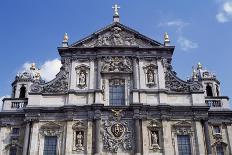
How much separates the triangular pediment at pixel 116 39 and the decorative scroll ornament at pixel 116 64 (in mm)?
1110

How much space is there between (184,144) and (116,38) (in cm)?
939

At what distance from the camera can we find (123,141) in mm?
25094

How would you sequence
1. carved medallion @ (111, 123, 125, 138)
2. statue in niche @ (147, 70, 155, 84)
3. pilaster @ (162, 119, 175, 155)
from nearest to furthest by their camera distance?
pilaster @ (162, 119, 175, 155) < carved medallion @ (111, 123, 125, 138) < statue in niche @ (147, 70, 155, 84)

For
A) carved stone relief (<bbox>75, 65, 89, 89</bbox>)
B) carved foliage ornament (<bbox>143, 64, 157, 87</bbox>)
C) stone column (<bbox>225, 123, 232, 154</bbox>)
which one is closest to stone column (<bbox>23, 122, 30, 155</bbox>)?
carved stone relief (<bbox>75, 65, 89, 89</bbox>)

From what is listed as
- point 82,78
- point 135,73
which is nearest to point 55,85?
point 82,78

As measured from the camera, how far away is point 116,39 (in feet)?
95.5

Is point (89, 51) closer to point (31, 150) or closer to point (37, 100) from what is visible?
point (37, 100)

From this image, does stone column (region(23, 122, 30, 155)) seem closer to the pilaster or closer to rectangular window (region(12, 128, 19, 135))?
rectangular window (region(12, 128, 19, 135))

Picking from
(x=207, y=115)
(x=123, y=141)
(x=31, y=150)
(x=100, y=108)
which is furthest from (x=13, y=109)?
(x=207, y=115)

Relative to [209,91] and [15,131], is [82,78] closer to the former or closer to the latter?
[15,131]

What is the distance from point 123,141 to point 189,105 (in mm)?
5150

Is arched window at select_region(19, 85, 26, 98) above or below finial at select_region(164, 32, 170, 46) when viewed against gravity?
below

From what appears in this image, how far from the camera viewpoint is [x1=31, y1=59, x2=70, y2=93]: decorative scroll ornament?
26872mm

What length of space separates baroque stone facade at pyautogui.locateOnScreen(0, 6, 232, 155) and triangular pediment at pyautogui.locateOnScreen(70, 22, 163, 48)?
0.25ft
